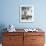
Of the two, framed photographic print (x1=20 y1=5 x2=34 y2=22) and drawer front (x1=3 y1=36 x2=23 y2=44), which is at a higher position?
framed photographic print (x1=20 y1=5 x2=34 y2=22)

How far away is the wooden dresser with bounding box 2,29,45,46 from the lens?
3.71 m

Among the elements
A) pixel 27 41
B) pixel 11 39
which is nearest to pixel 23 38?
pixel 27 41

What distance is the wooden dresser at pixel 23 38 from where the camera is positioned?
12.2ft

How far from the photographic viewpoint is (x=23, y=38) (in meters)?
3.72

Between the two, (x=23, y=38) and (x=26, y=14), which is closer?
(x=23, y=38)

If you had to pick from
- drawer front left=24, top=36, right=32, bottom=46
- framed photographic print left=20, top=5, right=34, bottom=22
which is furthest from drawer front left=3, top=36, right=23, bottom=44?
framed photographic print left=20, top=5, right=34, bottom=22

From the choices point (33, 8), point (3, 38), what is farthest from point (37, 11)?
→ point (3, 38)

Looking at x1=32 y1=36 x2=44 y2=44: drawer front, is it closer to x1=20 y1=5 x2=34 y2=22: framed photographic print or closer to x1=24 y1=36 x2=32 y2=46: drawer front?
x1=24 y1=36 x2=32 y2=46: drawer front

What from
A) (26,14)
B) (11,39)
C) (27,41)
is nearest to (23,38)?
(27,41)

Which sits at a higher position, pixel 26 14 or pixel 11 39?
pixel 26 14

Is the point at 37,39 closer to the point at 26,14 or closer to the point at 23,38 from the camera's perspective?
the point at 23,38

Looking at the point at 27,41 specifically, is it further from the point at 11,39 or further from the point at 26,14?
the point at 26,14

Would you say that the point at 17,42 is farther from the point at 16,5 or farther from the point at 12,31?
the point at 16,5

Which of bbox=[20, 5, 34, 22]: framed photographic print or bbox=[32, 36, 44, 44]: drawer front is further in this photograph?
bbox=[20, 5, 34, 22]: framed photographic print
